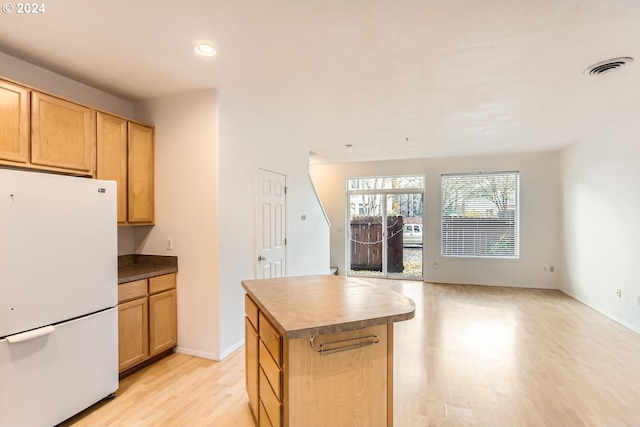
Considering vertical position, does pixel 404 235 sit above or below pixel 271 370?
above

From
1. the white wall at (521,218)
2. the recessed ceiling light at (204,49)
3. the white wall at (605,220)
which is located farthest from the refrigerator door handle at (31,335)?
the white wall at (521,218)

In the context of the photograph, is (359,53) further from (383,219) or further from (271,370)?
(383,219)

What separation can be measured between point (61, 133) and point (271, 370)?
2.38 metres

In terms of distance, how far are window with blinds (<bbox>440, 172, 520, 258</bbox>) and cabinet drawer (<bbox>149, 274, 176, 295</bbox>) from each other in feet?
17.5

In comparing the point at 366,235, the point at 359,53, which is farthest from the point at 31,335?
the point at 366,235

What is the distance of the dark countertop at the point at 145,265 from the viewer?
2.73 metres

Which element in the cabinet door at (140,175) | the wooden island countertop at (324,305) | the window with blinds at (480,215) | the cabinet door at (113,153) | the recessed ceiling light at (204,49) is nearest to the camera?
the wooden island countertop at (324,305)

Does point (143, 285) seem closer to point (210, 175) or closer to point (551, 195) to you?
point (210, 175)

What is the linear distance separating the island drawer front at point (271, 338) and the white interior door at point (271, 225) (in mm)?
1797

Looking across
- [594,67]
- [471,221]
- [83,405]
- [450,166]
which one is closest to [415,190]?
[450,166]

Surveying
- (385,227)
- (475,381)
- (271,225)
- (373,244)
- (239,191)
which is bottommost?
(475,381)

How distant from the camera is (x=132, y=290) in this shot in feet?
8.55

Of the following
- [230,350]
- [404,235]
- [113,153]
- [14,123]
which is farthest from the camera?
[404,235]

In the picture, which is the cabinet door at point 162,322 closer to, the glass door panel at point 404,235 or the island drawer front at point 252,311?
the island drawer front at point 252,311
